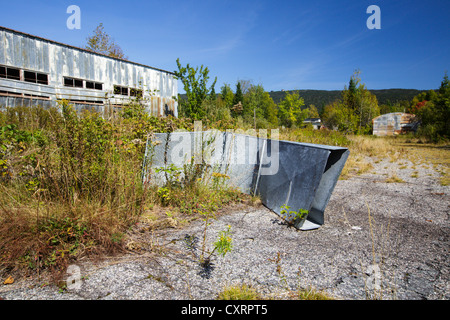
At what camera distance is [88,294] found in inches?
64.4

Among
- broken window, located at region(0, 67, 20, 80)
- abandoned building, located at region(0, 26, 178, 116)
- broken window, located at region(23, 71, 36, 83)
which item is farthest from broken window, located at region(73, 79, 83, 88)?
broken window, located at region(0, 67, 20, 80)

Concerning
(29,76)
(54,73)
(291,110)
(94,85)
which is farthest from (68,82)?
(291,110)

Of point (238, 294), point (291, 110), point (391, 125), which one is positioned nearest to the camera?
point (238, 294)

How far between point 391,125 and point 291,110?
15.0 m

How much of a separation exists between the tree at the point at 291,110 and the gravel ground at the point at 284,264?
4079cm

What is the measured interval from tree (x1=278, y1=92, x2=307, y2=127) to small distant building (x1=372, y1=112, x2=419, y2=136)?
471 inches

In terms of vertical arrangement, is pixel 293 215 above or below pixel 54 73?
below

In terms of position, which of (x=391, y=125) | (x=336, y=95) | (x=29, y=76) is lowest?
(x=391, y=125)

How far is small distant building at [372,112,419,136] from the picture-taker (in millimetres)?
35281

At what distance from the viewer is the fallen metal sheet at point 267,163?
9.85 feet

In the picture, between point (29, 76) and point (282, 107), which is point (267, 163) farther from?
point (282, 107)

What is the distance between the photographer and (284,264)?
209cm

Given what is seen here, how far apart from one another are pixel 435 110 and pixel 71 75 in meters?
26.4
